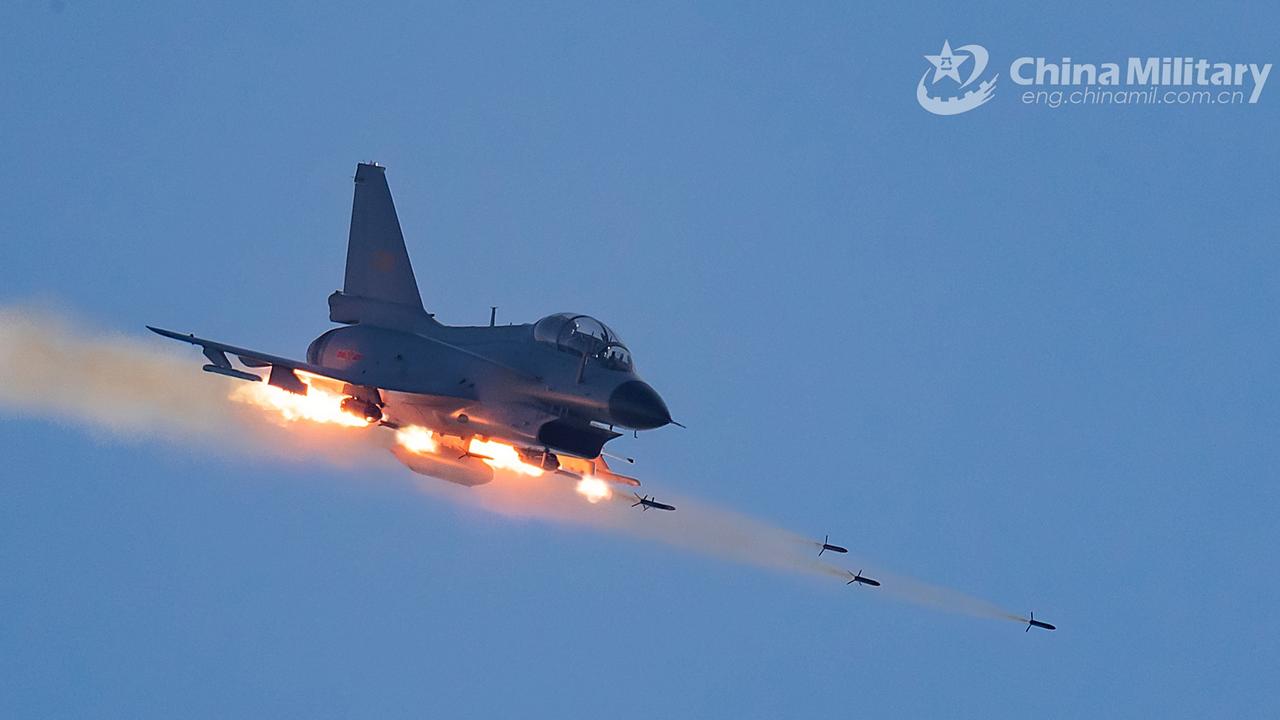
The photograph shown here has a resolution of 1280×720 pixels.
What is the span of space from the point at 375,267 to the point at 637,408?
29.7 ft

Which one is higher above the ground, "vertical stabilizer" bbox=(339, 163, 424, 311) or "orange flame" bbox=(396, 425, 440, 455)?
"vertical stabilizer" bbox=(339, 163, 424, 311)

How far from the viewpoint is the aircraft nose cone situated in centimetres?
5512

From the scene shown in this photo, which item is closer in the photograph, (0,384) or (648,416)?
(648,416)

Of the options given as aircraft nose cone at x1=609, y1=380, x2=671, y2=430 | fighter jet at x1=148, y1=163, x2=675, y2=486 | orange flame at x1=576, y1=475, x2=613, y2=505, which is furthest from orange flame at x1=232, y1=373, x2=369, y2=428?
aircraft nose cone at x1=609, y1=380, x2=671, y2=430

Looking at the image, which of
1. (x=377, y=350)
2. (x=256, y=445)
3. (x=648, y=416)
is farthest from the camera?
(x=256, y=445)

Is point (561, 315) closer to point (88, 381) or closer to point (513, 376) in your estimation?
point (513, 376)

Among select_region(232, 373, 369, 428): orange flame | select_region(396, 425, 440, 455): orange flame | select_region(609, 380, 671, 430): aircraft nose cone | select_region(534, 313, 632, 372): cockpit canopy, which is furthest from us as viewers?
select_region(232, 373, 369, 428): orange flame

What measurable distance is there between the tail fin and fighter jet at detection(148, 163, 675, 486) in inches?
1.3

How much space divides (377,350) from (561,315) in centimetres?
472

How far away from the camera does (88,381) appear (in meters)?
64.0

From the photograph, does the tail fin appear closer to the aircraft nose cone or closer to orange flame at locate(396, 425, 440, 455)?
orange flame at locate(396, 425, 440, 455)

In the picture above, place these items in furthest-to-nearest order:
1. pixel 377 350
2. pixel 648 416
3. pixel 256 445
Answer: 1. pixel 256 445
2. pixel 377 350
3. pixel 648 416

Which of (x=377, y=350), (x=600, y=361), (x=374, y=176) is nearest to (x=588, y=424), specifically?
(x=600, y=361)

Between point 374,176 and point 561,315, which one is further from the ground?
point 374,176
